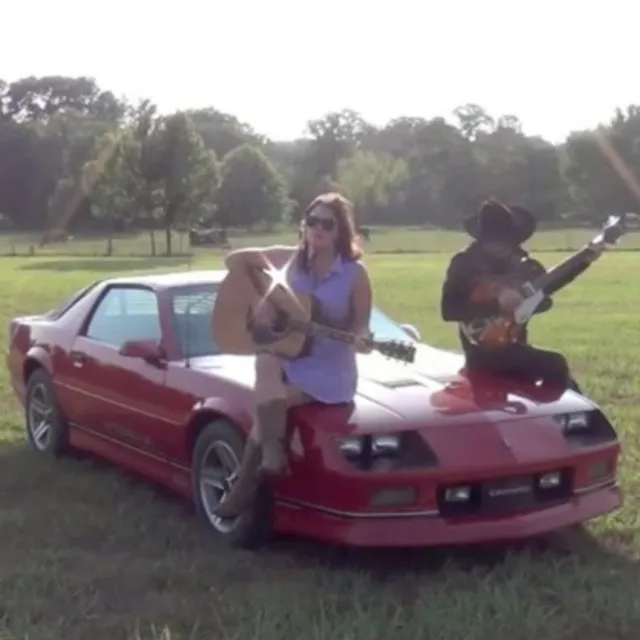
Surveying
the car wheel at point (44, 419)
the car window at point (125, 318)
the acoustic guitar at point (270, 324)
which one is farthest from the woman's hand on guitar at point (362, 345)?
the car wheel at point (44, 419)

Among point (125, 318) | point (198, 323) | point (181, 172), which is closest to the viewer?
point (198, 323)

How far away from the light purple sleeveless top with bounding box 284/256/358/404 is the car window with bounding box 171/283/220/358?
98 centimetres

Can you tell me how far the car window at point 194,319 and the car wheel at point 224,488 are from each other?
2.26 ft

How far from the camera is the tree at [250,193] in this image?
55.8 metres

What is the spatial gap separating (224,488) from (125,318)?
1.81 metres

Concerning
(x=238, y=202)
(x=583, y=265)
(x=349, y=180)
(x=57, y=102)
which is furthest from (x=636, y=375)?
(x=57, y=102)

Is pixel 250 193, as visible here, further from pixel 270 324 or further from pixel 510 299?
pixel 270 324

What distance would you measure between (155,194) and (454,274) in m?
47.8

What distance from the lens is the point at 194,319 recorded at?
22.4 ft

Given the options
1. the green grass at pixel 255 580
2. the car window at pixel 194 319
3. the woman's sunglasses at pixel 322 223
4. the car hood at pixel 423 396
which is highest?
the woman's sunglasses at pixel 322 223

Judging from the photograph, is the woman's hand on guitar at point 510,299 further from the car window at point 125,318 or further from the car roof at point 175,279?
the car window at point 125,318

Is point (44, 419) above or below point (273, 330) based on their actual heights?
below

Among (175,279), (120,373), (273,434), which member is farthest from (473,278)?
(120,373)

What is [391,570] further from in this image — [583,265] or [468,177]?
[468,177]
